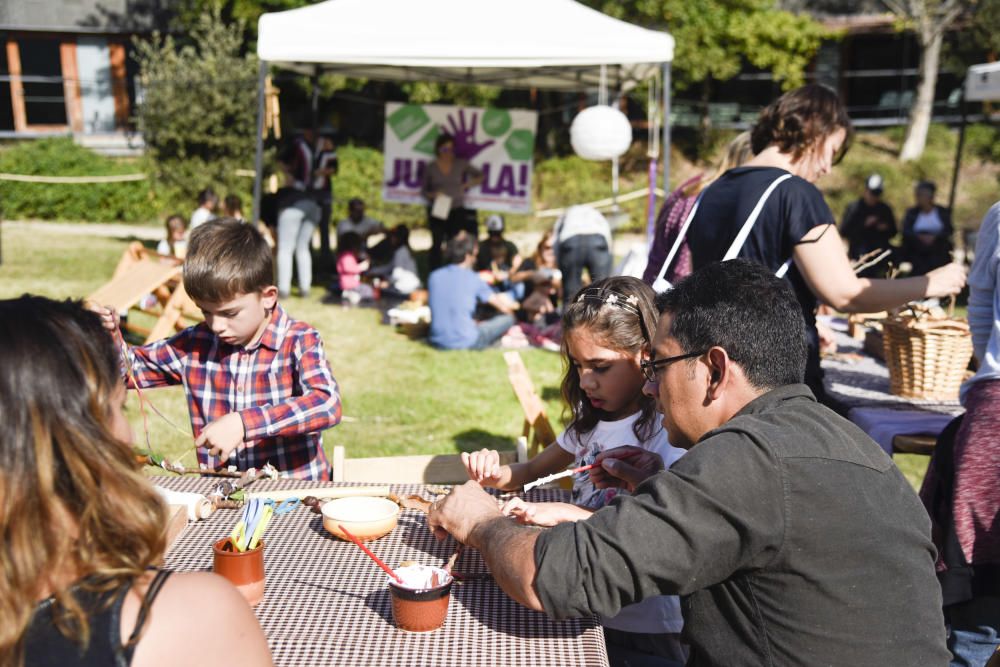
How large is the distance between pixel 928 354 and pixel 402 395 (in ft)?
12.2

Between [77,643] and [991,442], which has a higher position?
[77,643]

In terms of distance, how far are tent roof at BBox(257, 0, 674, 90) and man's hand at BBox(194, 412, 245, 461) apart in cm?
616

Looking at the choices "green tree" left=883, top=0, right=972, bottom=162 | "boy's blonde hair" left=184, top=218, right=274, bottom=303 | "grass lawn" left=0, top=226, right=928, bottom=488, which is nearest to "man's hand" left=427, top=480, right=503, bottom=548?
"boy's blonde hair" left=184, top=218, right=274, bottom=303

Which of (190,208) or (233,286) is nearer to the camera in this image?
(233,286)

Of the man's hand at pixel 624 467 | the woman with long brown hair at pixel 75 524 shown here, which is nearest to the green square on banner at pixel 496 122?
the man's hand at pixel 624 467

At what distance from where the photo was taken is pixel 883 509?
61.7 inches

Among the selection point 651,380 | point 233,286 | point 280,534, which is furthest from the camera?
point 233,286

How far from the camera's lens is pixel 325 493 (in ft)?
7.93

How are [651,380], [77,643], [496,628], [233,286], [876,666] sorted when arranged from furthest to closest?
1. [233,286]
2. [651,380]
3. [496,628]
4. [876,666]
5. [77,643]

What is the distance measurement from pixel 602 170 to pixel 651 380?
743 inches

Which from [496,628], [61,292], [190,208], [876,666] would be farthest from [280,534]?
[190,208]

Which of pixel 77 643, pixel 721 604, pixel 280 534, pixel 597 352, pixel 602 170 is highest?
pixel 77 643

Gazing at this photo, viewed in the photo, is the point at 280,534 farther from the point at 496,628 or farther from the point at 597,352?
the point at 597,352

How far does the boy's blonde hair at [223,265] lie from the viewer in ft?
8.81
